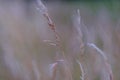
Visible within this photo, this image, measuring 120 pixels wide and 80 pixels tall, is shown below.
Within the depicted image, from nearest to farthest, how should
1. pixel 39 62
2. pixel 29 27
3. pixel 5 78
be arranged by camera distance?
pixel 5 78, pixel 39 62, pixel 29 27

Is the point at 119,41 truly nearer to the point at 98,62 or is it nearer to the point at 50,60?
the point at 98,62

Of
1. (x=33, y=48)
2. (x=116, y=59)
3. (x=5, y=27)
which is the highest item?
(x=5, y=27)

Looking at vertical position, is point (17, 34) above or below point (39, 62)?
above

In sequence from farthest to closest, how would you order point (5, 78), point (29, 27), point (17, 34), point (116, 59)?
1. point (29, 27)
2. point (17, 34)
3. point (116, 59)
4. point (5, 78)

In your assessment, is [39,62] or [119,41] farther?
[39,62]

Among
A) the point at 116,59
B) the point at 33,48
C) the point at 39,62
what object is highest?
the point at 33,48

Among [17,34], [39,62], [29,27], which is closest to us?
[39,62]

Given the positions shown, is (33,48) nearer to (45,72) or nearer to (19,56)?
(19,56)

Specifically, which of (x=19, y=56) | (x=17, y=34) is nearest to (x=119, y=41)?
(x=19, y=56)

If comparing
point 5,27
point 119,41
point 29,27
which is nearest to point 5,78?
point 119,41
